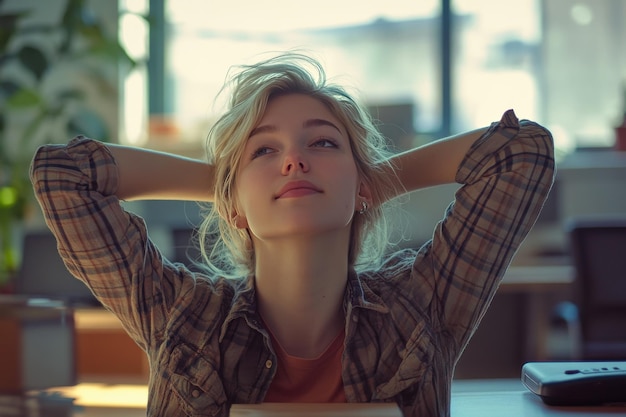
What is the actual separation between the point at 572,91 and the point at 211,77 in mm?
2464

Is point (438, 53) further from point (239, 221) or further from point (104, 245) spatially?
point (104, 245)

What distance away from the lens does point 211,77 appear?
18.1ft

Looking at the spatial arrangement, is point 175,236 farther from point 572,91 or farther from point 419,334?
point 572,91

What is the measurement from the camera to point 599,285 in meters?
2.90

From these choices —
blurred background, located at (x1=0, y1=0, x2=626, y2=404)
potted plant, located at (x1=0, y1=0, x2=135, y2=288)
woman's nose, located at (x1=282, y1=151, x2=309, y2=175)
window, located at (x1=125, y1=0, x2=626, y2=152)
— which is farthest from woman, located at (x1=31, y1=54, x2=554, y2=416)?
window, located at (x1=125, y1=0, x2=626, y2=152)

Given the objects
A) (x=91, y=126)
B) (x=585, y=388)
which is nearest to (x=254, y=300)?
(x=585, y=388)

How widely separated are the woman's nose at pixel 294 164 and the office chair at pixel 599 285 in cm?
206

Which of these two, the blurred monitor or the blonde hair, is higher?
the blonde hair

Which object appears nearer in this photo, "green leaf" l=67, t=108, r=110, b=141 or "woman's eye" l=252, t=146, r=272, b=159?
"woman's eye" l=252, t=146, r=272, b=159

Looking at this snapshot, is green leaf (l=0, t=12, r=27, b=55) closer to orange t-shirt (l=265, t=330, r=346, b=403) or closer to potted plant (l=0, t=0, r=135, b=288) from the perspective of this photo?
potted plant (l=0, t=0, r=135, b=288)

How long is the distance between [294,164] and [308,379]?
320 millimetres

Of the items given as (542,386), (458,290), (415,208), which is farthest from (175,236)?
(542,386)

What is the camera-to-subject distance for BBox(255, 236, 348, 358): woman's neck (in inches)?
46.6

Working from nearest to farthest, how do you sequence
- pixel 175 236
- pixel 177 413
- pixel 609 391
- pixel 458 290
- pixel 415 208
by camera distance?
1. pixel 609 391
2. pixel 177 413
3. pixel 458 290
4. pixel 175 236
5. pixel 415 208
